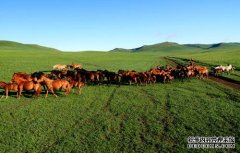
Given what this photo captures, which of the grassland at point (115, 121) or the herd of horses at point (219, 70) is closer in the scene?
the grassland at point (115, 121)

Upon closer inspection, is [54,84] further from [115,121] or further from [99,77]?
[99,77]

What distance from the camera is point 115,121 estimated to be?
14531 millimetres

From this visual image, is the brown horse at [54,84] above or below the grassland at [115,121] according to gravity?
above

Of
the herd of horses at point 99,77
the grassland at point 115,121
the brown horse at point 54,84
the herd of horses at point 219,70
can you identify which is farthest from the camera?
the herd of horses at point 219,70

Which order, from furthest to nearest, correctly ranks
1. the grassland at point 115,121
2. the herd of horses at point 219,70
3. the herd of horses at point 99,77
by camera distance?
the herd of horses at point 219,70, the herd of horses at point 99,77, the grassland at point 115,121

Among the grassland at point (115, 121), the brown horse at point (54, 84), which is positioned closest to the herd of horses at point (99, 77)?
the brown horse at point (54, 84)

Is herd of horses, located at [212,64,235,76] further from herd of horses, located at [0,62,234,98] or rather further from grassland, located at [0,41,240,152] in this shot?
grassland, located at [0,41,240,152]

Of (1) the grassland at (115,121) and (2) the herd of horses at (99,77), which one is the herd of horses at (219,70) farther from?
(1) the grassland at (115,121)

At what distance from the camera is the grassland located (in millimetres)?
11789

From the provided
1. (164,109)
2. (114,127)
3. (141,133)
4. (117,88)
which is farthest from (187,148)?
(117,88)

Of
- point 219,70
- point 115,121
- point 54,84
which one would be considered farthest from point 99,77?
point 219,70

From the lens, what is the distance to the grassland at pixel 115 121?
38.7ft

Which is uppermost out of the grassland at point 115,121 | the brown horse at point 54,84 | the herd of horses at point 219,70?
the herd of horses at point 219,70

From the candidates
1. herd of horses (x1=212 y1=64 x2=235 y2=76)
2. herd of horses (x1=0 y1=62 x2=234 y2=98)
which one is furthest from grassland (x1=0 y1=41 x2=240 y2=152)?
herd of horses (x1=212 y1=64 x2=235 y2=76)
